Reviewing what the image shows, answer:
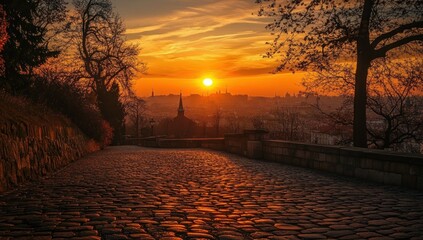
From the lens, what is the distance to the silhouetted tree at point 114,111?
45556 mm

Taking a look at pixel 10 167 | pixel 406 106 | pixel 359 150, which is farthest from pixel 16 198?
pixel 406 106

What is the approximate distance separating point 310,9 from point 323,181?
8.93 metres

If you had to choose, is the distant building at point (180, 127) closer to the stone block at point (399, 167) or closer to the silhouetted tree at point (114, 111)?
the silhouetted tree at point (114, 111)

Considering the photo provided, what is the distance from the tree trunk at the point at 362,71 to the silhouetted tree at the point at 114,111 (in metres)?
32.9

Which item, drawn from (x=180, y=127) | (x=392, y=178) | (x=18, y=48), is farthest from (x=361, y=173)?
(x=180, y=127)

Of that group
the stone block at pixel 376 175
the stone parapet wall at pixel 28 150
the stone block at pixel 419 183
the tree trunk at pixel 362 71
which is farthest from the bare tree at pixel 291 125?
the stone block at pixel 419 183

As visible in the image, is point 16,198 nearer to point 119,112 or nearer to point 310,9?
point 310,9

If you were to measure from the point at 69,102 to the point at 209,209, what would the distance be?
15136 millimetres

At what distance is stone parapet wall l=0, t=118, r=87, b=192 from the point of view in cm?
863

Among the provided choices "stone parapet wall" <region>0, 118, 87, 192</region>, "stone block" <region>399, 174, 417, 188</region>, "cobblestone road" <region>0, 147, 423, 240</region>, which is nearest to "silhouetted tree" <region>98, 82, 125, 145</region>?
"stone parapet wall" <region>0, 118, 87, 192</region>

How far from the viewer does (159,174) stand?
11.4 meters

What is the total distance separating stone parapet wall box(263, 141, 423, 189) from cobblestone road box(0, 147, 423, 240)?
530mm

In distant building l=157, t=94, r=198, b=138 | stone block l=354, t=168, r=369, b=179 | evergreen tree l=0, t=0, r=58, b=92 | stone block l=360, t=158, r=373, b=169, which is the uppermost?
evergreen tree l=0, t=0, r=58, b=92

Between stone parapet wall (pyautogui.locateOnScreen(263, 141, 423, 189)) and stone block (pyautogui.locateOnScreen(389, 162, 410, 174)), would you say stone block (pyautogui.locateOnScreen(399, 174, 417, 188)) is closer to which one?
stone parapet wall (pyautogui.locateOnScreen(263, 141, 423, 189))
